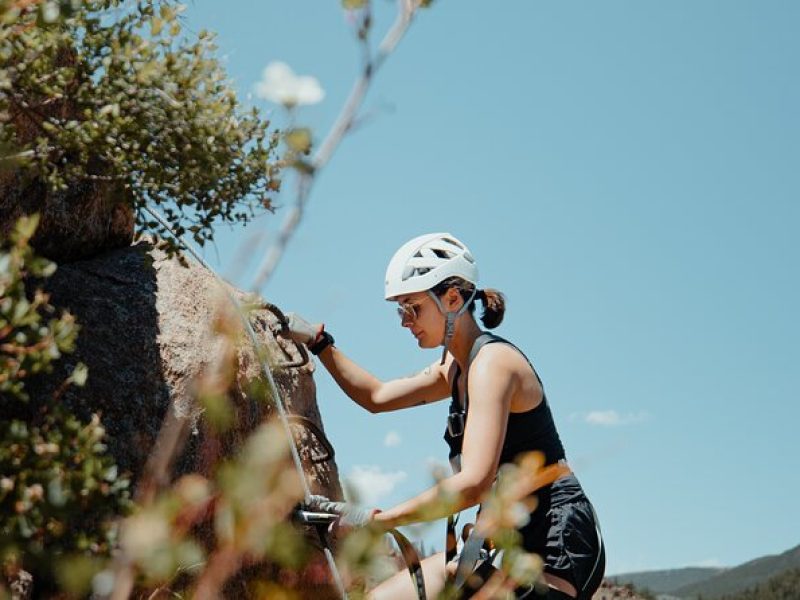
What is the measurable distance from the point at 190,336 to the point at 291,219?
6325 millimetres

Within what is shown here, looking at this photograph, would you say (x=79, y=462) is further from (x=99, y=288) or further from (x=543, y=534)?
(x=99, y=288)

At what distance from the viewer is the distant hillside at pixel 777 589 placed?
153ft

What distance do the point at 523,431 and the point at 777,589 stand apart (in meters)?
47.5

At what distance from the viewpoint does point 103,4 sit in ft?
21.8

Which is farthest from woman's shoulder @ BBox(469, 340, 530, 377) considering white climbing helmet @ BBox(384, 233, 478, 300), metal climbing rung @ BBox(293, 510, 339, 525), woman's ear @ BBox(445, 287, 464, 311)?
metal climbing rung @ BBox(293, 510, 339, 525)

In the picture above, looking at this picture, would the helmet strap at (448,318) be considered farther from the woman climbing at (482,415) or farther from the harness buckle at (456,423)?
the harness buckle at (456,423)

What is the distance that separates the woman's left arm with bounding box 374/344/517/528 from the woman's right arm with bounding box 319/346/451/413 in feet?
4.28

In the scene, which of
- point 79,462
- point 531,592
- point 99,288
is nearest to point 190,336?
point 99,288

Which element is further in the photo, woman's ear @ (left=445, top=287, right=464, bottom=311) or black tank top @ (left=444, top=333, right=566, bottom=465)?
woman's ear @ (left=445, top=287, right=464, bottom=311)

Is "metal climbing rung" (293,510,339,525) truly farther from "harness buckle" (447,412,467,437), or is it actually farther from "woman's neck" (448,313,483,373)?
"woman's neck" (448,313,483,373)

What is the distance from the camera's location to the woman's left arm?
4.91 m

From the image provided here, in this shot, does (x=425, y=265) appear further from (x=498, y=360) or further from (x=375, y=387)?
(x=375, y=387)

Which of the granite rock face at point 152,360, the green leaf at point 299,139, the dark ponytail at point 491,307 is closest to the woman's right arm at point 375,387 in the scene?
the granite rock face at point 152,360

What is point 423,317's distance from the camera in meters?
6.05
